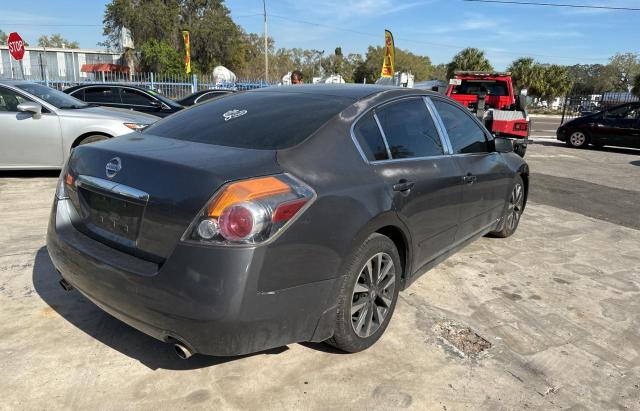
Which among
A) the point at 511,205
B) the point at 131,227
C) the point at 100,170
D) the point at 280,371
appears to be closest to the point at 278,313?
the point at 280,371

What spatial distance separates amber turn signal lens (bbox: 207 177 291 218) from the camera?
2.16 meters

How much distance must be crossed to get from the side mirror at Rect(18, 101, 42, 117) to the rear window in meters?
4.16

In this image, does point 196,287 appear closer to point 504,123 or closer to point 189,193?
point 189,193

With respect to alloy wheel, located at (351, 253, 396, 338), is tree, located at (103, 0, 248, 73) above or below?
above

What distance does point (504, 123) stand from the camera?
11.5 meters

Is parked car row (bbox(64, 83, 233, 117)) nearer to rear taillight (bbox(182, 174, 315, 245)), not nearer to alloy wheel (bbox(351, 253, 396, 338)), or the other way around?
alloy wheel (bbox(351, 253, 396, 338))

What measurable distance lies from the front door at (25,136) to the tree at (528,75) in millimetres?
55531

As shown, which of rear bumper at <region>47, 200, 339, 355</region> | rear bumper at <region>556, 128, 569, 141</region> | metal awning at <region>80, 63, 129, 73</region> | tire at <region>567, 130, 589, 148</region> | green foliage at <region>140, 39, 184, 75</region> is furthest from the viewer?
metal awning at <region>80, 63, 129, 73</region>

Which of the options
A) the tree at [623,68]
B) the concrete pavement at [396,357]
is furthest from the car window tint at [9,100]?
the tree at [623,68]

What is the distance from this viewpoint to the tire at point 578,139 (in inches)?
589

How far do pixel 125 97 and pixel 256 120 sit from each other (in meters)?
8.33

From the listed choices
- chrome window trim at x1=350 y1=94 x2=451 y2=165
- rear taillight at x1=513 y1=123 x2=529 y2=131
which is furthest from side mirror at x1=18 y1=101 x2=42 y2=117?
rear taillight at x1=513 y1=123 x2=529 y2=131

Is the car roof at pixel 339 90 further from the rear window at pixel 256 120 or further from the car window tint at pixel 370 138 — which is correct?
the car window tint at pixel 370 138

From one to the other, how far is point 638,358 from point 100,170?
340 cm
